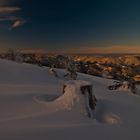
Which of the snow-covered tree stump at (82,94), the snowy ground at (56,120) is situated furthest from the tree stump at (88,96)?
the snowy ground at (56,120)

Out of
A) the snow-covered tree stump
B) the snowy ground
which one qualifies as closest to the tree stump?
the snow-covered tree stump

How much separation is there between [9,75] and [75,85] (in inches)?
171

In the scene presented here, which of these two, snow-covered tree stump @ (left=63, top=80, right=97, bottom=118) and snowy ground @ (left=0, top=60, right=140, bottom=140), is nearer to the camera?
snowy ground @ (left=0, top=60, right=140, bottom=140)

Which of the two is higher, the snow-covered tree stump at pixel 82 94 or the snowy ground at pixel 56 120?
the snow-covered tree stump at pixel 82 94

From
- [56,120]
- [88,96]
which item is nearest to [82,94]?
[88,96]

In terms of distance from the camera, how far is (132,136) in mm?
4668

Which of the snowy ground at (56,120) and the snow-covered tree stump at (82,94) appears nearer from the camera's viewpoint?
the snowy ground at (56,120)

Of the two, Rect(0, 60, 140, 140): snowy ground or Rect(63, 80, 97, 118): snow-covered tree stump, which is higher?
Rect(63, 80, 97, 118): snow-covered tree stump

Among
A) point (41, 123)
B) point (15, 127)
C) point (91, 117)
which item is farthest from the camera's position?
point (91, 117)

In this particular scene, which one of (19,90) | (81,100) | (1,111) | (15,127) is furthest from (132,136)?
(19,90)

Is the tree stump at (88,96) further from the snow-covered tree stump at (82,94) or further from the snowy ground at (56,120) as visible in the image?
the snowy ground at (56,120)

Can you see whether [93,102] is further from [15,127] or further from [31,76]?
[31,76]

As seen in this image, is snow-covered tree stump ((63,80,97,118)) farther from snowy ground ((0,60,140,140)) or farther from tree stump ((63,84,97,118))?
snowy ground ((0,60,140,140))

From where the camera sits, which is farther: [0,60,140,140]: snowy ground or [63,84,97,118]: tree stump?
[63,84,97,118]: tree stump
